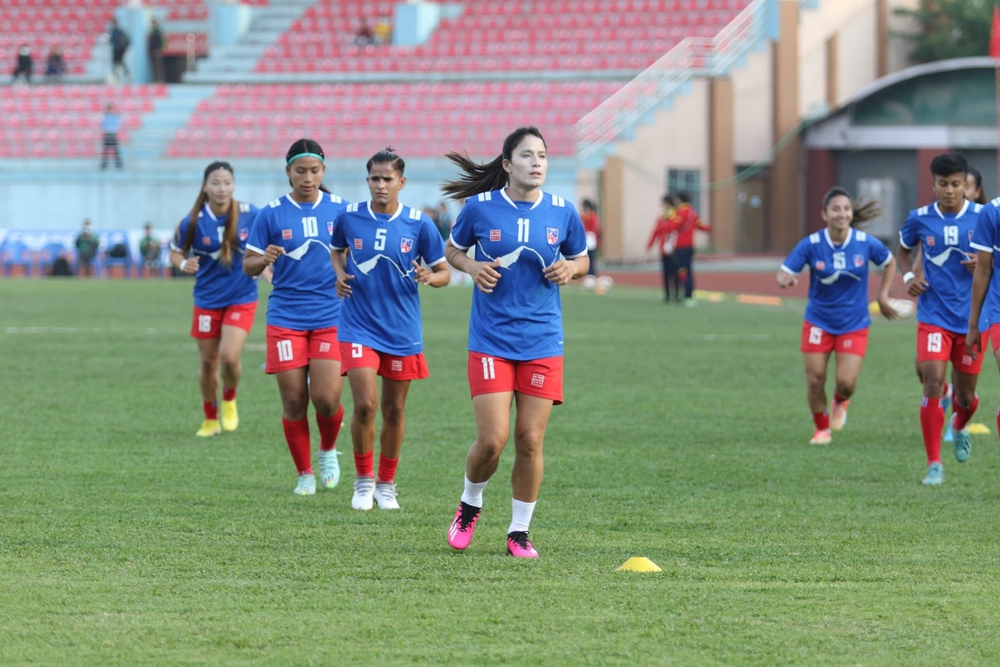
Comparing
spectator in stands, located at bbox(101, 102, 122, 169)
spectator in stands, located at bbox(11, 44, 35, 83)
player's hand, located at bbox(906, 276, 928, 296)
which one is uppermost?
spectator in stands, located at bbox(11, 44, 35, 83)

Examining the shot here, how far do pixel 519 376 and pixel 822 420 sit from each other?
4.70m

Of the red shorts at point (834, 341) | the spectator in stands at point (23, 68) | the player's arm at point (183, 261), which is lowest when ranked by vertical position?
the red shorts at point (834, 341)

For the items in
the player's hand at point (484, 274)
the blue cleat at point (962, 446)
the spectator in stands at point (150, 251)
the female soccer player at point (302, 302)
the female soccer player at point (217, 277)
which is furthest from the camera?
the spectator in stands at point (150, 251)

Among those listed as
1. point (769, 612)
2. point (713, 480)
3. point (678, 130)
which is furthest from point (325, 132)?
point (769, 612)

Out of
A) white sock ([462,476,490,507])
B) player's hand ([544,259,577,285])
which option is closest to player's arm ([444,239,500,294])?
player's hand ([544,259,577,285])

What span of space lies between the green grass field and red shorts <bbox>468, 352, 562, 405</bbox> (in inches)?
30.4

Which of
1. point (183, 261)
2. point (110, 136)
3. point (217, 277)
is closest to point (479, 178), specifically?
point (183, 261)

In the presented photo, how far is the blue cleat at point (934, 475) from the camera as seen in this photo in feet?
29.2

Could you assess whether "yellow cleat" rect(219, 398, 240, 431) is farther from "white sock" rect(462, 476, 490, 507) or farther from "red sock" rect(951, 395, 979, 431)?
"red sock" rect(951, 395, 979, 431)

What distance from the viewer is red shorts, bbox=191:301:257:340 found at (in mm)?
10836

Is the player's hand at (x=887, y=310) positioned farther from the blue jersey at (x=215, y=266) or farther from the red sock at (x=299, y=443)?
the blue jersey at (x=215, y=266)

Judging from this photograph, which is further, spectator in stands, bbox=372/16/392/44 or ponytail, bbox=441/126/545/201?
spectator in stands, bbox=372/16/392/44

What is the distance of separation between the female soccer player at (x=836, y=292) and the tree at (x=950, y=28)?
33470 millimetres

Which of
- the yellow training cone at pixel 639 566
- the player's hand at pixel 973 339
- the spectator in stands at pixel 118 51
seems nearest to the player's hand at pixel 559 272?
the yellow training cone at pixel 639 566
